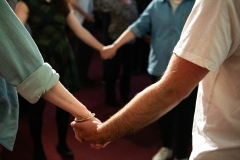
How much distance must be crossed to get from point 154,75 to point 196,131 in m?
1.26

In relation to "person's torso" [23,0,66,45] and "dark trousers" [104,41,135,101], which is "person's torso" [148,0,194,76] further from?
"dark trousers" [104,41,135,101]

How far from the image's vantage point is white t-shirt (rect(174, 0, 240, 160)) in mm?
808

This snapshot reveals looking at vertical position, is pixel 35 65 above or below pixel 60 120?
above

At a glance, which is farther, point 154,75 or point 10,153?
point 10,153

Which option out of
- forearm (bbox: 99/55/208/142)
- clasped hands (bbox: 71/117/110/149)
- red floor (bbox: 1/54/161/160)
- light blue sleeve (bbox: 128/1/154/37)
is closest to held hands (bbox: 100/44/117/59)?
light blue sleeve (bbox: 128/1/154/37)

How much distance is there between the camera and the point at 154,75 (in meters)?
2.28

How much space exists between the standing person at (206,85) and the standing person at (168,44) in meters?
1.16

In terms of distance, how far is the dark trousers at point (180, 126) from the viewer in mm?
2194

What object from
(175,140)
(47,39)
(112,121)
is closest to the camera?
(112,121)

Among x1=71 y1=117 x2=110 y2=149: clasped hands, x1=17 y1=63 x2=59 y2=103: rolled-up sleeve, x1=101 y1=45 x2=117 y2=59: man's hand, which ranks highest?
x1=17 y1=63 x2=59 y2=103: rolled-up sleeve

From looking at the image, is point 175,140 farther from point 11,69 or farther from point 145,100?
point 11,69

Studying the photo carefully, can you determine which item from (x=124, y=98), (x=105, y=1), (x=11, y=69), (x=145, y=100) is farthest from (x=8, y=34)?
(x=124, y=98)

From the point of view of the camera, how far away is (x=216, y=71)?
88cm

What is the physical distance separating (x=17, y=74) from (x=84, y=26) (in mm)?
2545
